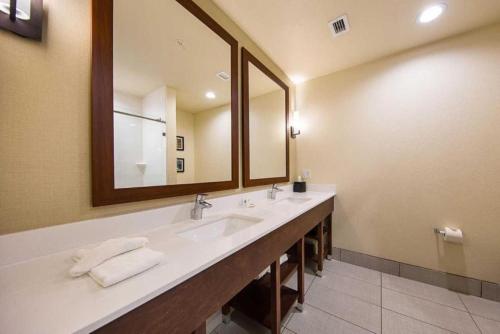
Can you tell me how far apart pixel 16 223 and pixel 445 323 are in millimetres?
2395

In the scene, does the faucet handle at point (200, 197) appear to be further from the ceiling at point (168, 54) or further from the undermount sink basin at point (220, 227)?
the ceiling at point (168, 54)

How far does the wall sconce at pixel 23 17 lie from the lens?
578 mm

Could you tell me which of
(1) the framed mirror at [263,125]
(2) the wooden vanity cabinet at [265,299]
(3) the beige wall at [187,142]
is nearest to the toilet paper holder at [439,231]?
(2) the wooden vanity cabinet at [265,299]

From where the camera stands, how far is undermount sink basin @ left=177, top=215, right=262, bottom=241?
99 cm

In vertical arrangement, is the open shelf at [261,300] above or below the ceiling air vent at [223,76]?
below

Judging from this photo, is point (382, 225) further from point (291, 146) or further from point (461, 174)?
point (291, 146)

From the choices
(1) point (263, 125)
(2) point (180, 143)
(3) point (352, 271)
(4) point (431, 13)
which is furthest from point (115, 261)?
(4) point (431, 13)

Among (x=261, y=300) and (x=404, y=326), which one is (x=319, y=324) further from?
(x=404, y=326)

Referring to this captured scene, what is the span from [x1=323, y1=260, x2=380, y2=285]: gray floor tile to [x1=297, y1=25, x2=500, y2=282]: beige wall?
197mm

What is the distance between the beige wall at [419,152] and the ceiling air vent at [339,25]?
66cm

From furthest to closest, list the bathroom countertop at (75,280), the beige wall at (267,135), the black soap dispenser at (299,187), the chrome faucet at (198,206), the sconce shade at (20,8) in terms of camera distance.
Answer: the black soap dispenser at (299,187) < the beige wall at (267,135) < the chrome faucet at (198,206) < the sconce shade at (20,8) < the bathroom countertop at (75,280)

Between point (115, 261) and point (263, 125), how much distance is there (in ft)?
5.14

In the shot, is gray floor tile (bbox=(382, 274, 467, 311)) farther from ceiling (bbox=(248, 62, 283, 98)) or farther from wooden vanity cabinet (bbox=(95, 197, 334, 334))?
ceiling (bbox=(248, 62, 283, 98))

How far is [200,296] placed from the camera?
588 millimetres
